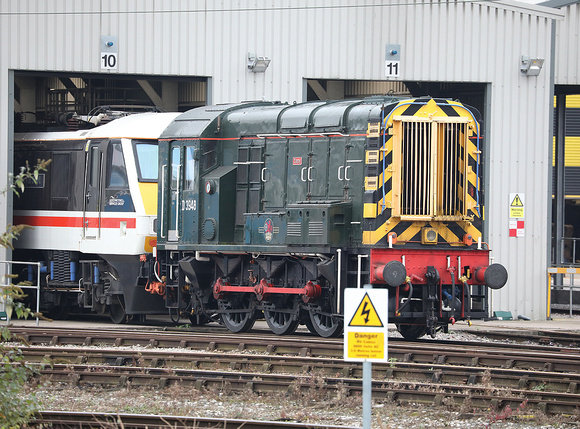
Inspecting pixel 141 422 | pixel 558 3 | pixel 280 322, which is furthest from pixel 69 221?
pixel 558 3

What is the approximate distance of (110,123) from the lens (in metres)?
17.8

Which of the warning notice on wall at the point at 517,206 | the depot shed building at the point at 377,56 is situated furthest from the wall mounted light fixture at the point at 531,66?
the warning notice on wall at the point at 517,206

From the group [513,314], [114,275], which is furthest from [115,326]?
[513,314]

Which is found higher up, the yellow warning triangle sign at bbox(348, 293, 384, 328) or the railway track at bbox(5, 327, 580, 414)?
the yellow warning triangle sign at bbox(348, 293, 384, 328)

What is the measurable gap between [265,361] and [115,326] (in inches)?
252

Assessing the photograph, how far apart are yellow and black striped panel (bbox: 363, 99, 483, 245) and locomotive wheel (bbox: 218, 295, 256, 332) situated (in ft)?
8.87

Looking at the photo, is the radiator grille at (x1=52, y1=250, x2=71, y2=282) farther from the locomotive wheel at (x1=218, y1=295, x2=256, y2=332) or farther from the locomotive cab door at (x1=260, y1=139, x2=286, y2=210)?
the locomotive cab door at (x1=260, y1=139, x2=286, y2=210)


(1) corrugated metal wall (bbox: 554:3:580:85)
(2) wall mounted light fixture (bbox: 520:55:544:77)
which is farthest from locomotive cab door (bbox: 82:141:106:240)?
(1) corrugated metal wall (bbox: 554:3:580:85)

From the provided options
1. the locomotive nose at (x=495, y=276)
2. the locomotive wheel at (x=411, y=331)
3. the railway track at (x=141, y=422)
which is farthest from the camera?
the locomotive wheel at (x=411, y=331)

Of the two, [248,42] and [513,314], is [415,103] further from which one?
[513,314]

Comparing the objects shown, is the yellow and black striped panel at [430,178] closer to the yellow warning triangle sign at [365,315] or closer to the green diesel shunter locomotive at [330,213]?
the green diesel shunter locomotive at [330,213]

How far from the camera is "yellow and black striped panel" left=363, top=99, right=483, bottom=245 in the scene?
13.6m

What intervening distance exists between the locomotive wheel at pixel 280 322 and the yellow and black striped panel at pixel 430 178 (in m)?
2.03

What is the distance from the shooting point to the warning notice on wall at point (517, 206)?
67.2ft
